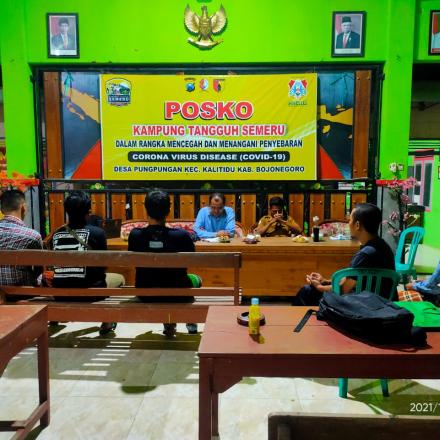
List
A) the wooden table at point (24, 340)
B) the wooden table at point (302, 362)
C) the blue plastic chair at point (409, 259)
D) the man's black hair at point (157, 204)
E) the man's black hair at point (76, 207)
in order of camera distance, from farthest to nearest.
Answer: the blue plastic chair at point (409, 259), the man's black hair at point (76, 207), the man's black hair at point (157, 204), the wooden table at point (24, 340), the wooden table at point (302, 362)

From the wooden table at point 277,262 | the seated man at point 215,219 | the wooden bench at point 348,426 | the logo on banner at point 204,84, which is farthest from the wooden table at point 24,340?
the logo on banner at point 204,84

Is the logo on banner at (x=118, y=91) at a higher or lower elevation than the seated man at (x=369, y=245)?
higher

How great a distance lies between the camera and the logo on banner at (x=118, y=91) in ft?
18.4

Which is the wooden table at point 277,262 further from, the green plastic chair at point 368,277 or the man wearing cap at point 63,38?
the man wearing cap at point 63,38

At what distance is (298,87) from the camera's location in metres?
5.54

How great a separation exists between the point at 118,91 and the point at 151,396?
4.39 m

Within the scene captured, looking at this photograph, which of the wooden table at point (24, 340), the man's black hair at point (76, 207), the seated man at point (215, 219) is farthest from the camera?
the seated man at point (215, 219)

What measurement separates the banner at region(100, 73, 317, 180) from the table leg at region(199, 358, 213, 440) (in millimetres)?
4398

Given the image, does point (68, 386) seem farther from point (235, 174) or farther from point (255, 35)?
point (255, 35)

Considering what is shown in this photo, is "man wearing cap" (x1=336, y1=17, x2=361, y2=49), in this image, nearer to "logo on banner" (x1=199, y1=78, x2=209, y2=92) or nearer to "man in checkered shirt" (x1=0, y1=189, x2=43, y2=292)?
"logo on banner" (x1=199, y1=78, x2=209, y2=92)

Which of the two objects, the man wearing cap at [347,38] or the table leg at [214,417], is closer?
the table leg at [214,417]

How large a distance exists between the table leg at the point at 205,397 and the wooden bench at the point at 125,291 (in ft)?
4.41
